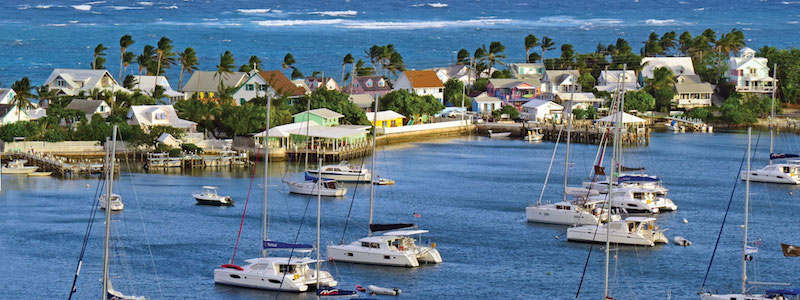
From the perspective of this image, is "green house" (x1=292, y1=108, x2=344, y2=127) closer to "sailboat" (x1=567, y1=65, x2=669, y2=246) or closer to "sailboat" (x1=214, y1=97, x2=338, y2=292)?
"sailboat" (x1=567, y1=65, x2=669, y2=246)

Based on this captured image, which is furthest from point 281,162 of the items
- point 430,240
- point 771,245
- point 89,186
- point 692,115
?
point 692,115

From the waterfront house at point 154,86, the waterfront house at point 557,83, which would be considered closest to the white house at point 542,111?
the waterfront house at point 557,83

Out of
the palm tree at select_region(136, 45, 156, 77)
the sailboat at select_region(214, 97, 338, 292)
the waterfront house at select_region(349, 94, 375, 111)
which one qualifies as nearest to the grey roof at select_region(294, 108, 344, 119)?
the waterfront house at select_region(349, 94, 375, 111)

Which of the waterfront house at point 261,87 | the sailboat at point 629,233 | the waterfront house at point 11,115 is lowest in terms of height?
the sailboat at point 629,233

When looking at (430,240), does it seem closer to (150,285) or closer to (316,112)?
(150,285)

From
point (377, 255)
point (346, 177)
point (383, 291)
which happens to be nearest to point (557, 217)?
point (377, 255)

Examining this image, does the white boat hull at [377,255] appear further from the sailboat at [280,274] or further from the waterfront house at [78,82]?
the waterfront house at [78,82]

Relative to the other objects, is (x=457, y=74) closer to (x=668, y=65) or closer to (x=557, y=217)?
(x=668, y=65)
